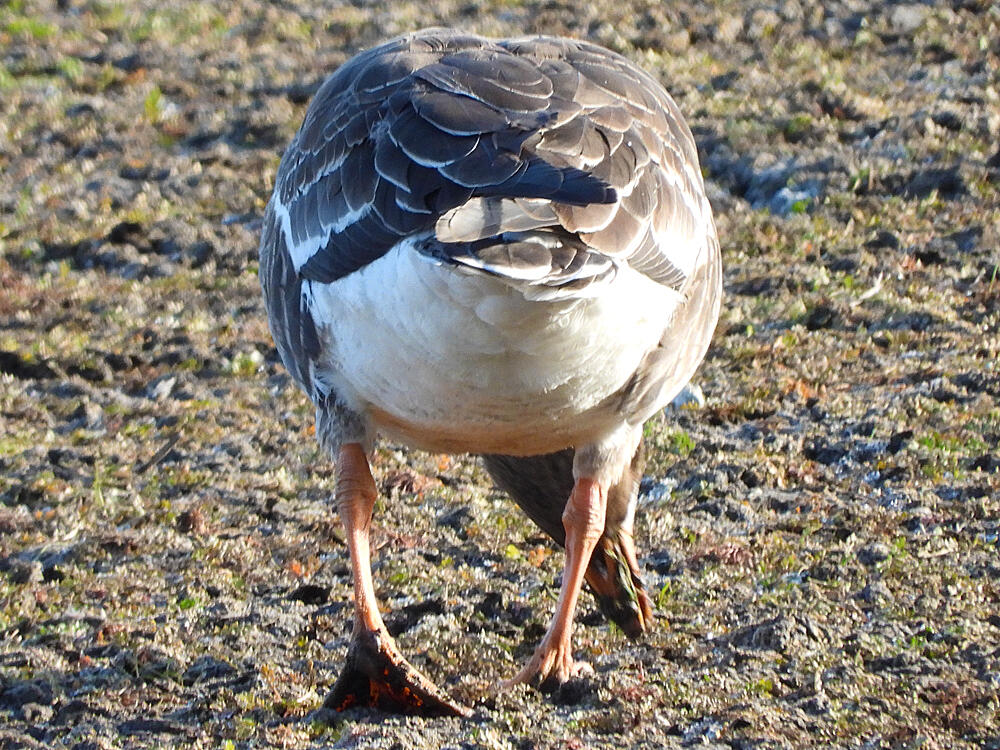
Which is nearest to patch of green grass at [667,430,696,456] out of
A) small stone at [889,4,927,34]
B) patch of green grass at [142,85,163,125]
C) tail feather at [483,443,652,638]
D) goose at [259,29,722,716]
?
tail feather at [483,443,652,638]

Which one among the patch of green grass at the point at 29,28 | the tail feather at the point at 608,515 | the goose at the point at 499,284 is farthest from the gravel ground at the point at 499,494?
the patch of green grass at the point at 29,28

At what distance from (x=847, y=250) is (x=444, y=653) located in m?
3.70

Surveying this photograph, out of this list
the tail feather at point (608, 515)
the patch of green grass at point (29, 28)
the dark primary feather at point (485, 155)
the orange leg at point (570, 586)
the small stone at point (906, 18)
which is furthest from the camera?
the patch of green grass at point (29, 28)

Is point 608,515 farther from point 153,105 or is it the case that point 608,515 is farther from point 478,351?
point 153,105

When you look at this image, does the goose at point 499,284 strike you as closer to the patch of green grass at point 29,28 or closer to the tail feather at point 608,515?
the tail feather at point 608,515

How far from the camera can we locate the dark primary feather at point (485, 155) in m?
4.05

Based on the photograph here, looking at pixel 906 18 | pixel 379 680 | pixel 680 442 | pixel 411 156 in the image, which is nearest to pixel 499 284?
pixel 411 156

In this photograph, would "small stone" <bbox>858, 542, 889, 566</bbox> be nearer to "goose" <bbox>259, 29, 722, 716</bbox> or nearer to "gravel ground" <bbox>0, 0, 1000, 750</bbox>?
"gravel ground" <bbox>0, 0, 1000, 750</bbox>

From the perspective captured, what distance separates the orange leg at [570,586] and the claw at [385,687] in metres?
0.27

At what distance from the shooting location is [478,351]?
4172mm

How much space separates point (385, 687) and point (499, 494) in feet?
5.75

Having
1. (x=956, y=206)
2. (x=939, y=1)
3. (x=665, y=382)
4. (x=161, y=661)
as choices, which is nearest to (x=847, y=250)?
(x=956, y=206)

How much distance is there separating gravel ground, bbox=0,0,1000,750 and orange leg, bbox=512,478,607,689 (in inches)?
3.4

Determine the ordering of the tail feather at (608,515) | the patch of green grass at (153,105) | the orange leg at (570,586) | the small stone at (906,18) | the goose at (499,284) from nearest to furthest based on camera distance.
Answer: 1. the goose at (499,284)
2. the orange leg at (570,586)
3. the tail feather at (608,515)
4. the patch of green grass at (153,105)
5. the small stone at (906,18)
